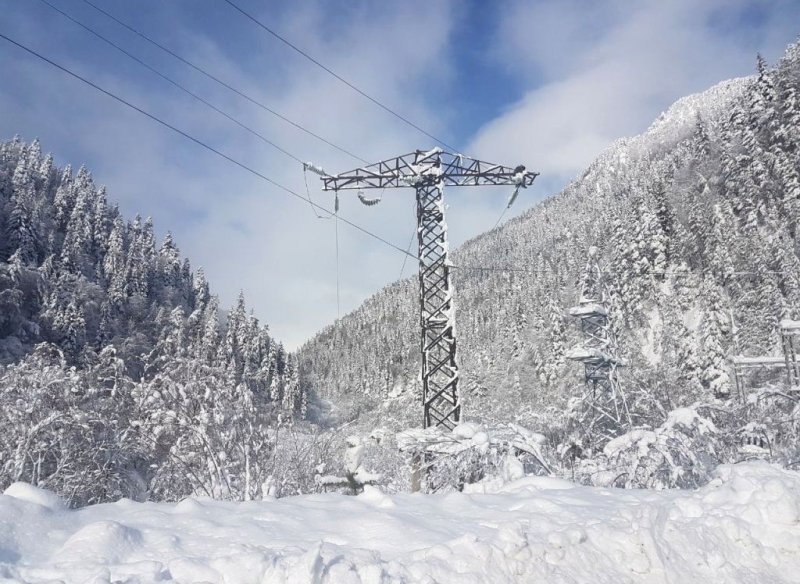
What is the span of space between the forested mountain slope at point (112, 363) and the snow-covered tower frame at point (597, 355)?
8.47 meters

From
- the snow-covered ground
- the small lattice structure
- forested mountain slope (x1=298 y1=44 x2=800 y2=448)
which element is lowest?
the snow-covered ground

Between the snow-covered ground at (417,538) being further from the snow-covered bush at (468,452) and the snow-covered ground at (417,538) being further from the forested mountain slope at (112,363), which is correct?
the forested mountain slope at (112,363)

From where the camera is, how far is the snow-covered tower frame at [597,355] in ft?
49.2

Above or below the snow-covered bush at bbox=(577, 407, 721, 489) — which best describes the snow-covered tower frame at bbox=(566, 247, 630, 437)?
above

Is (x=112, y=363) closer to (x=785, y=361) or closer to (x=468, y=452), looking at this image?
(x=468, y=452)

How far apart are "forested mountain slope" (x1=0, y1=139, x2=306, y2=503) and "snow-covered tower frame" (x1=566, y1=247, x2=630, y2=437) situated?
847 cm

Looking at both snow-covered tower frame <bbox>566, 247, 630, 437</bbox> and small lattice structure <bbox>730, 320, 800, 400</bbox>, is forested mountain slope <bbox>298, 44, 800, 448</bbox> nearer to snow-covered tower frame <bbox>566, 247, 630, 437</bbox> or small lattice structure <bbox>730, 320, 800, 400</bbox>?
snow-covered tower frame <bbox>566, 247, 630, 437</bbox>

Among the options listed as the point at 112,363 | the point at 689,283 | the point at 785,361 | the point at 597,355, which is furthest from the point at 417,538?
the point at 689,283

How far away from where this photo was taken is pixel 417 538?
365 cm

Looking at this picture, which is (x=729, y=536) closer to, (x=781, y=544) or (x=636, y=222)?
(x=781, y=544)

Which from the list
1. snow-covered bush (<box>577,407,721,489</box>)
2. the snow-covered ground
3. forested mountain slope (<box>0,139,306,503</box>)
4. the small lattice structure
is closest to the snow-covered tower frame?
the small lattice structure

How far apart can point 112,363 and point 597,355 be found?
50.0 ft

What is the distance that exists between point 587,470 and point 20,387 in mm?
14492

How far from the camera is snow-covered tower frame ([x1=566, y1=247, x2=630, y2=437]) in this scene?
1498cm
